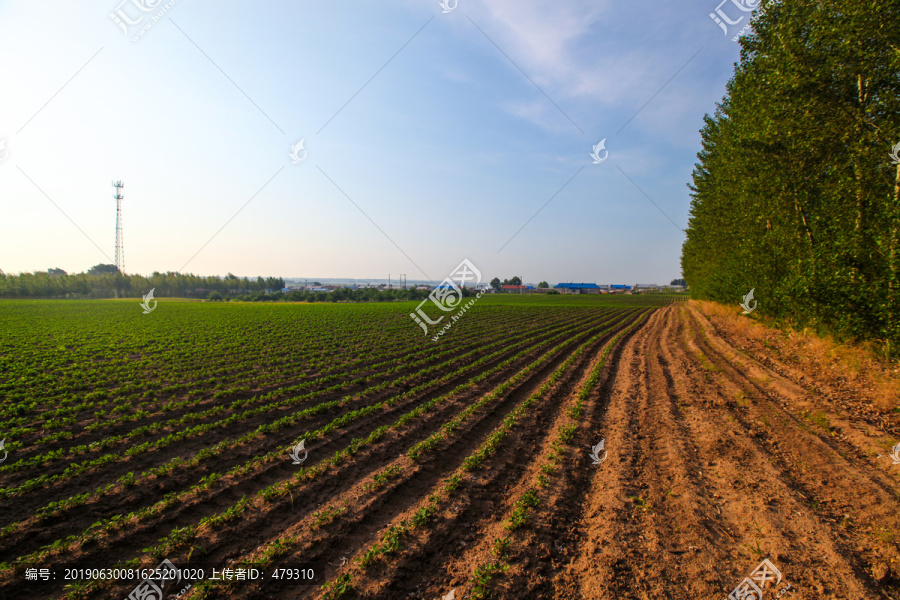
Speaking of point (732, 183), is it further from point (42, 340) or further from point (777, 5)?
point (42, 340)

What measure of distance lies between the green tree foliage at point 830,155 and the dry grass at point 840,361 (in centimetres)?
63

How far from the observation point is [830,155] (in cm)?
1223

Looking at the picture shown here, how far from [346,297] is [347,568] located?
3813 inches

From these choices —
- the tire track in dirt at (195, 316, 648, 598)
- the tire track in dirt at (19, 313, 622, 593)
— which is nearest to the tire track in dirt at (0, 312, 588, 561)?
the tire track in dirt at (19, 313, 622, 593)

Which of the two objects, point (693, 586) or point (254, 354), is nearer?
point (693, 586)

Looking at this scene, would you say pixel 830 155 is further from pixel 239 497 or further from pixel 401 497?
pixel 239 497

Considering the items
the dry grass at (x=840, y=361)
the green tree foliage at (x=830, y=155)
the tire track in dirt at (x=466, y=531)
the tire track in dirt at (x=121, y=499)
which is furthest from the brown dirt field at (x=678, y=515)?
the tire track in dirt at (x=121, y=499)

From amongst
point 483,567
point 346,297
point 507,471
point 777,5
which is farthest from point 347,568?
point 346,297

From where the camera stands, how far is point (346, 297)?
97562 millimetres

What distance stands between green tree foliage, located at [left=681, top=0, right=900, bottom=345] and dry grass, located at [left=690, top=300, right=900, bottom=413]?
2.07ft

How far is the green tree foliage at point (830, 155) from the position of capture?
9547 mm

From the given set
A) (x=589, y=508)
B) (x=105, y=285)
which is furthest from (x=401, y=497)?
(x=105, y=285)

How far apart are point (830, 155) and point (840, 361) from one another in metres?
6.84

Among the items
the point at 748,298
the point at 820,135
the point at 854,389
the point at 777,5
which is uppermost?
the point at 777,5
